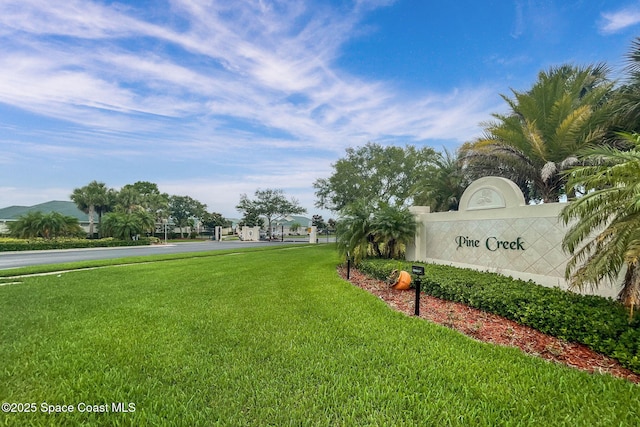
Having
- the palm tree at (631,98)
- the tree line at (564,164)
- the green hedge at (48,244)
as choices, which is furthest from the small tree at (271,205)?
the palm tree at (631,98)

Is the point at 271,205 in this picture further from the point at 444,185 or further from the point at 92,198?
the point at 444,185

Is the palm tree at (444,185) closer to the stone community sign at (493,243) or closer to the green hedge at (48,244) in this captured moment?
the stone community sign at (493,243)

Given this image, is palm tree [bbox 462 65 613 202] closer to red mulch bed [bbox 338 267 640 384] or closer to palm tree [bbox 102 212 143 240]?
red mulch bed [bbox 338 267 640 384]

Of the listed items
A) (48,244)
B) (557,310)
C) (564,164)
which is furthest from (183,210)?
(557,310)

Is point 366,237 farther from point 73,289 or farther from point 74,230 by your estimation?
point 74,230

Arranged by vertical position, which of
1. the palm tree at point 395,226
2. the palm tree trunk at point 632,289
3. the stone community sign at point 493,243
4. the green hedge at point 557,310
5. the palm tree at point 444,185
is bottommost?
the green hedge at point 557,310

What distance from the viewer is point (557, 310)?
4.13 metres

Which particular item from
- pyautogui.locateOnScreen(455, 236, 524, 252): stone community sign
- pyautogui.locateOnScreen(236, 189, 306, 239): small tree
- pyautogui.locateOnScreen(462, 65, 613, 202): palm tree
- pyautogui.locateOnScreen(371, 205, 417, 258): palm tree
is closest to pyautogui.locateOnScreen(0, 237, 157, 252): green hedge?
pyautogui.locateOnScreen(236, 189, 306, 239): small tree

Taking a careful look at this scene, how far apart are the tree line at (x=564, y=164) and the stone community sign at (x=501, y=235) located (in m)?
0.52

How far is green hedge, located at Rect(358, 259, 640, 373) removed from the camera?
338 cm

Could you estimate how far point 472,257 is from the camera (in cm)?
830

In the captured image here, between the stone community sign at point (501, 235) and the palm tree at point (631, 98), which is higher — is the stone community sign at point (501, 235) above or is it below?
below

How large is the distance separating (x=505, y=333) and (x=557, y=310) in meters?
0.75

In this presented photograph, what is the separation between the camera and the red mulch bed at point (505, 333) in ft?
10.9
